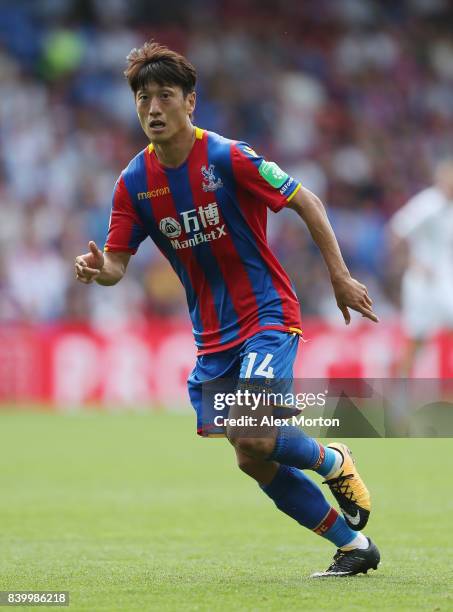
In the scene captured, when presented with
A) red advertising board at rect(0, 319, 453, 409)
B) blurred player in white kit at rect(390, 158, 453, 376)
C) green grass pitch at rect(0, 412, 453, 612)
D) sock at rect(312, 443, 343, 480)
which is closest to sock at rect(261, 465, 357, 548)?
sock at rect(312, 443, 343, 480)

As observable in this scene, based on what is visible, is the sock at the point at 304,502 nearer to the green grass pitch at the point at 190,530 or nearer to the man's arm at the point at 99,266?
the green grass pitch at the point at 190,530

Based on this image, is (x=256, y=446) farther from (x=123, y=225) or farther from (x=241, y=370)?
(x=123, y=225)

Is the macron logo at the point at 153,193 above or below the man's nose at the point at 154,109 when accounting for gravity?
below

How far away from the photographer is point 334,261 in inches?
214

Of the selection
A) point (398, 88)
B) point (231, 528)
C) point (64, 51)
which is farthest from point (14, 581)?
point (398, 88)

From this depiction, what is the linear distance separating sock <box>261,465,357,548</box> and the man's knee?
31 centimetres

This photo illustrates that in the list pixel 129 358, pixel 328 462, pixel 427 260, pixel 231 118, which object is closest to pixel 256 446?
pixel 328 462

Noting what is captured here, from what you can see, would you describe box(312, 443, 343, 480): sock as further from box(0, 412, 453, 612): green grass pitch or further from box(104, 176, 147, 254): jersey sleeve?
box(104, 176, 147, 254): jersey sleeve

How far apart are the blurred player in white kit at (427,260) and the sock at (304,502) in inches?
279

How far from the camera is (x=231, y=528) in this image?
7.43 m

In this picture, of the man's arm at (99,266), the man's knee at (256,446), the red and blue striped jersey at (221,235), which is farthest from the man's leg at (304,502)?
the man's arm at (99,266)

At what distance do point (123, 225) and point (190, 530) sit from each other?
2.15 metres

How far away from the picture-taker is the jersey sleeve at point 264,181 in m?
5.55

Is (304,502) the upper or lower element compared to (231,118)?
lower
